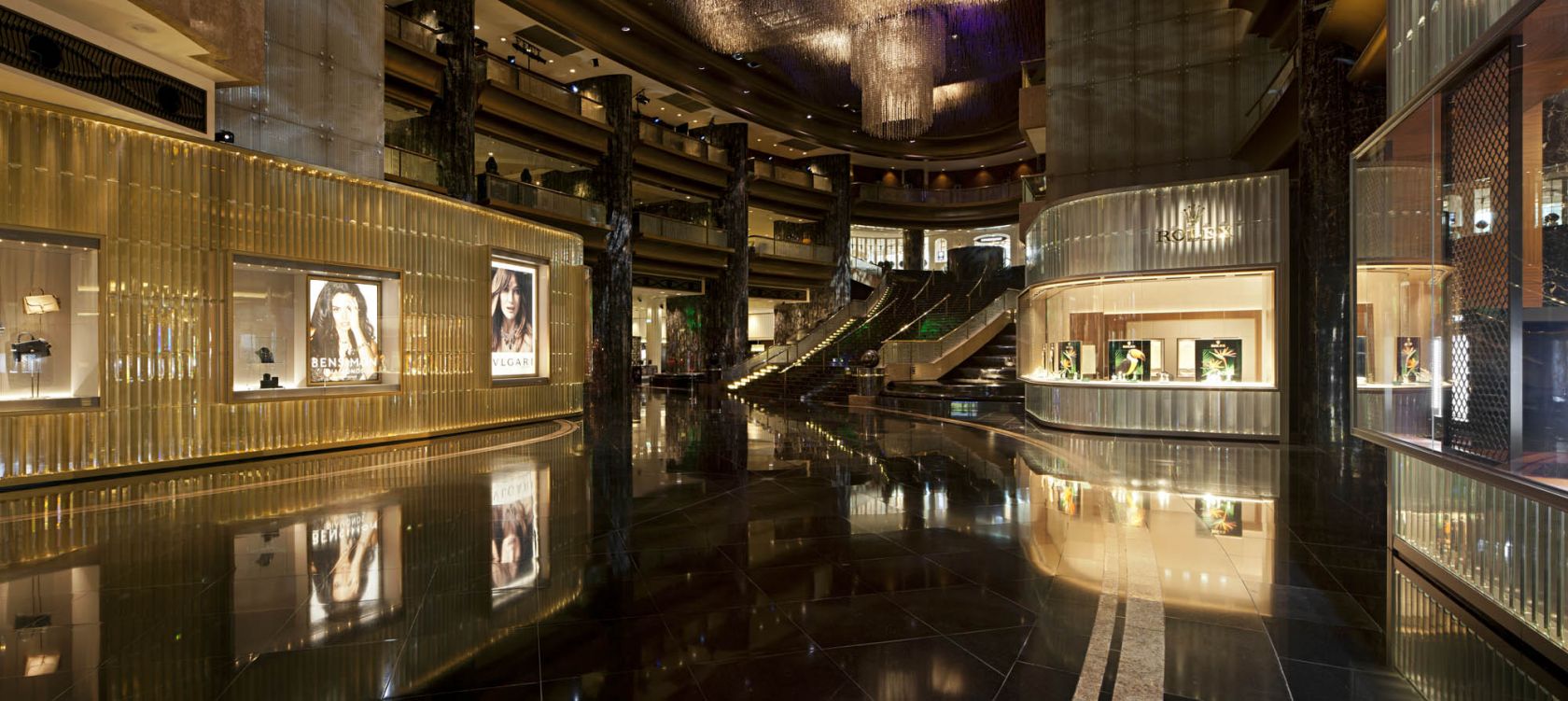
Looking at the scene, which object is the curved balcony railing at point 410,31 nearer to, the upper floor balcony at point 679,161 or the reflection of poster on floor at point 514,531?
the upper floor balcony at point 679,161

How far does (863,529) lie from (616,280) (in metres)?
18.6

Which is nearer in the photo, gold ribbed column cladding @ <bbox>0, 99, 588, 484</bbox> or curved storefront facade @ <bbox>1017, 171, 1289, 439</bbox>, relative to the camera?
gold ribbed column cladding @ <bbox>0, 99, 588, 484</bbox>

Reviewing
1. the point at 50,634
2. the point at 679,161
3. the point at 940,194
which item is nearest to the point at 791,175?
the point at 679,161

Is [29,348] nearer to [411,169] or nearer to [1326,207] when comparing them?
[411,169]

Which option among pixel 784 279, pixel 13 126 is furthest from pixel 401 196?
pixel 784 279

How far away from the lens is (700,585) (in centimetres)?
407

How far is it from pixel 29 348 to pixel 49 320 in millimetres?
312

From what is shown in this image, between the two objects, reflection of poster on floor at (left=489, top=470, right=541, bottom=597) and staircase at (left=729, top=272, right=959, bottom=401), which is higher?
staircase at (left=729, top=272, right=959, bottom=401)

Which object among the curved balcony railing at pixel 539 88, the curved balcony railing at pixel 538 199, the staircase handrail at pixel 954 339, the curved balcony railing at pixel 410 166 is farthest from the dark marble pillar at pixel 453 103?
the staircase handrail at pixel 954 339

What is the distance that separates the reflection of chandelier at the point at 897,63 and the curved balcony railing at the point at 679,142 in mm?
9645

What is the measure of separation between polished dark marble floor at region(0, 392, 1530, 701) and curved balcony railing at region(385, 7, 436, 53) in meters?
12.4

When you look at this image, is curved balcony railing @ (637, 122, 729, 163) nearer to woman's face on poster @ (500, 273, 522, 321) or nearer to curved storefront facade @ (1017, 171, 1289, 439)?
woman's face on poster @ (500, 273, 522, 321)

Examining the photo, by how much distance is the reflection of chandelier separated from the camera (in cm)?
1572

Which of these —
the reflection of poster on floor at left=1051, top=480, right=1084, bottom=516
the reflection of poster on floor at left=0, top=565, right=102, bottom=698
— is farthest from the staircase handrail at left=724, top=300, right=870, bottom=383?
the reflection of poster on floor at left=0, top=565, right=102, bottom=698
